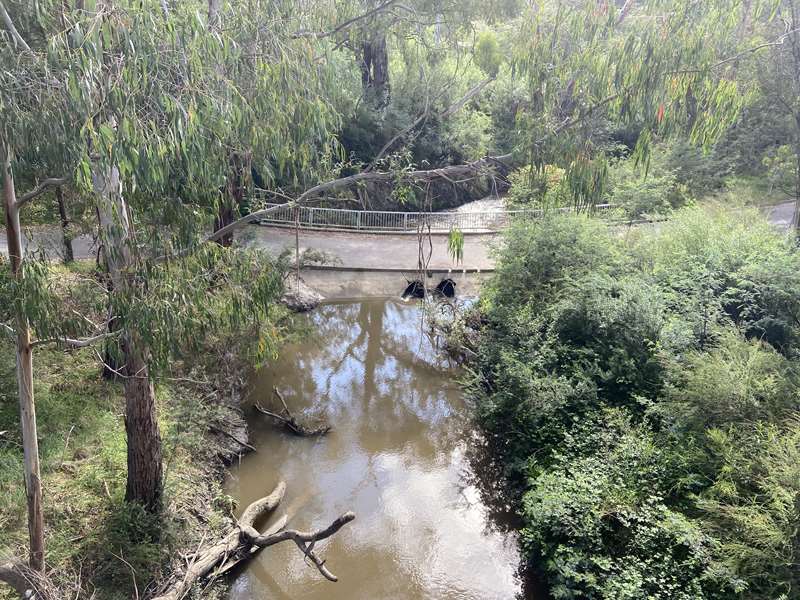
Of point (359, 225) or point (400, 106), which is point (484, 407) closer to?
point (359, 225)

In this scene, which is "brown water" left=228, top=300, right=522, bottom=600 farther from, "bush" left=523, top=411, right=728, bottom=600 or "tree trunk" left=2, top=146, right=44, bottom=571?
"tree trunk" left=2, top=146, right=44, bottom=571

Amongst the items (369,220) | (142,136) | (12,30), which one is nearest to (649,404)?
(142,136)

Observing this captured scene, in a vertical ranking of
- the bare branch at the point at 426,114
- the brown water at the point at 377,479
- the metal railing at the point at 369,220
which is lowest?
the brown water at the point at 377,479

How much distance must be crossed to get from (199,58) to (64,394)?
555cm

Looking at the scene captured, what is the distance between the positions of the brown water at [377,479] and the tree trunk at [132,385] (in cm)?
161

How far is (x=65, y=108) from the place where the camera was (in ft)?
14.4

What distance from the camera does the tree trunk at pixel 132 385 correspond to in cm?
507

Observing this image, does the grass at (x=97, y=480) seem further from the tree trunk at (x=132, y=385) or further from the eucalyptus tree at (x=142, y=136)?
the eucalyptus tree at (x=142, y=136)

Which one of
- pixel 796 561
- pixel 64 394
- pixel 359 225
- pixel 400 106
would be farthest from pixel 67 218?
pixel 400 106

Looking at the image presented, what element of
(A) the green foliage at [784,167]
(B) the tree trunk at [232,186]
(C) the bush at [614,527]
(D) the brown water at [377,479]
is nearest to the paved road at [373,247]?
(D) the brown water at [377,479]

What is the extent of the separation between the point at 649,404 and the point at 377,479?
13.3 ft

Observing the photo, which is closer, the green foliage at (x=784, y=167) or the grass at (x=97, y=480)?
the grass at (x=97, y=480)

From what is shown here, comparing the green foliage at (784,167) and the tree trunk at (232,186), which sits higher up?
the tree trunk at (232,186)

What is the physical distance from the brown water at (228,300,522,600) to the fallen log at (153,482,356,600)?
0.28 m
